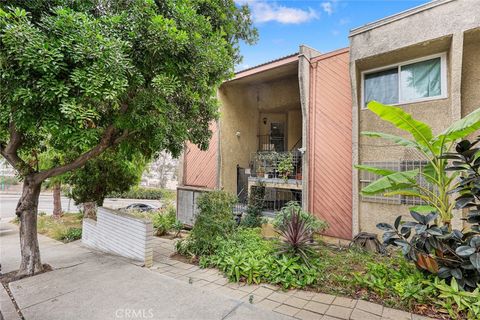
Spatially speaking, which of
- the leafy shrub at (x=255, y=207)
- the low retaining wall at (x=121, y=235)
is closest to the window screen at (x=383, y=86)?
the leafy shrub at (x=255, y=207)

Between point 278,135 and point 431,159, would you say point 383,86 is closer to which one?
point 431,159

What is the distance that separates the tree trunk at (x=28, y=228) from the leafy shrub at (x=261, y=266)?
3.98m

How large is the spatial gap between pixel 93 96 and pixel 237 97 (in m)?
8.95

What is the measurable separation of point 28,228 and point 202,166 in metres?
7.36

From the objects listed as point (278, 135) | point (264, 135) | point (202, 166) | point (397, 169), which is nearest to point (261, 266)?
point (397, 169)

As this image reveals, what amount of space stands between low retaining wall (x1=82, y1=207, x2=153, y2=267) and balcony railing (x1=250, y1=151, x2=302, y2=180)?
5324mm

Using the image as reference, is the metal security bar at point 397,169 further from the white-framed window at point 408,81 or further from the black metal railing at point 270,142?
the black metal railing at point 270,142

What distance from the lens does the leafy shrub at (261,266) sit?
4.94 meters

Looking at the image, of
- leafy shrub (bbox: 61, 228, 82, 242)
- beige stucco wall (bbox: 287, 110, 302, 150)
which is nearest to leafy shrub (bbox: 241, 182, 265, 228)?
beige stucco wall (bbox: 287, 110, 302, 150)

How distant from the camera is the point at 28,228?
19.6ft

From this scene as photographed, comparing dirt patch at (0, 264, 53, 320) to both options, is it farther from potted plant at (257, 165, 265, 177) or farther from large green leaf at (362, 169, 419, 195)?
potted plant at (257, 165, 265, 177)

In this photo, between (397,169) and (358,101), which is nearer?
(397,169)

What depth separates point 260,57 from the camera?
33.5 ft

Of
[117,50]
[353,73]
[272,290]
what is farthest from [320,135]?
[117,50]
